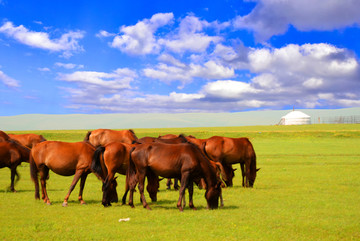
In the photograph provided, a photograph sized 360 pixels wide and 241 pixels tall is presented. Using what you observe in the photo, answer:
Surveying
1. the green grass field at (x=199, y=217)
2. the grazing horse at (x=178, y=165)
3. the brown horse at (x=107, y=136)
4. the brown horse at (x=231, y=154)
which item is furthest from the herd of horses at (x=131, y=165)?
the brown horse at (x=107, y=136)

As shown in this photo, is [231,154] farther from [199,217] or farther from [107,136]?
[107,136]

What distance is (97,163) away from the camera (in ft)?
38.0

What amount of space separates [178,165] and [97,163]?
3038 mm

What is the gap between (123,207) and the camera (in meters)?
11.2

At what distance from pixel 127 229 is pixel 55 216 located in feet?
9.18

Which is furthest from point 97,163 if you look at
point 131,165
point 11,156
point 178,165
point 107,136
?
point 107,136

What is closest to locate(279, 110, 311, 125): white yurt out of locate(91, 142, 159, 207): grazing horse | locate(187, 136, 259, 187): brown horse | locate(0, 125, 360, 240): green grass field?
locate(0, 125, 360, 240): green grass field

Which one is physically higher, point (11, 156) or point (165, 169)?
point (11, 156)

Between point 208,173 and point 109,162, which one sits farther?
point 109,162

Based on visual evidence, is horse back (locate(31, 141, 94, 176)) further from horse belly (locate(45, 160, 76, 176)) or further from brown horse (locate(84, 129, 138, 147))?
brown horse (locate(84, 129, 138, 147))

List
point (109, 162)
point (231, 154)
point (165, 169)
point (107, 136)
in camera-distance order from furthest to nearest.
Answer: point (107, 136) → point (231, 154) → point (109, 162) → point (165, 169)

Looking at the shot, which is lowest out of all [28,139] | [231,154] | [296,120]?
[231,154]

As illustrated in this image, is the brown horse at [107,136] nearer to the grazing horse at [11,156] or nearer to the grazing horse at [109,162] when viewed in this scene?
the grazing horse at [11,156]

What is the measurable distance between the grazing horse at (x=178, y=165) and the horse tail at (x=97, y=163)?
1.19 meters
